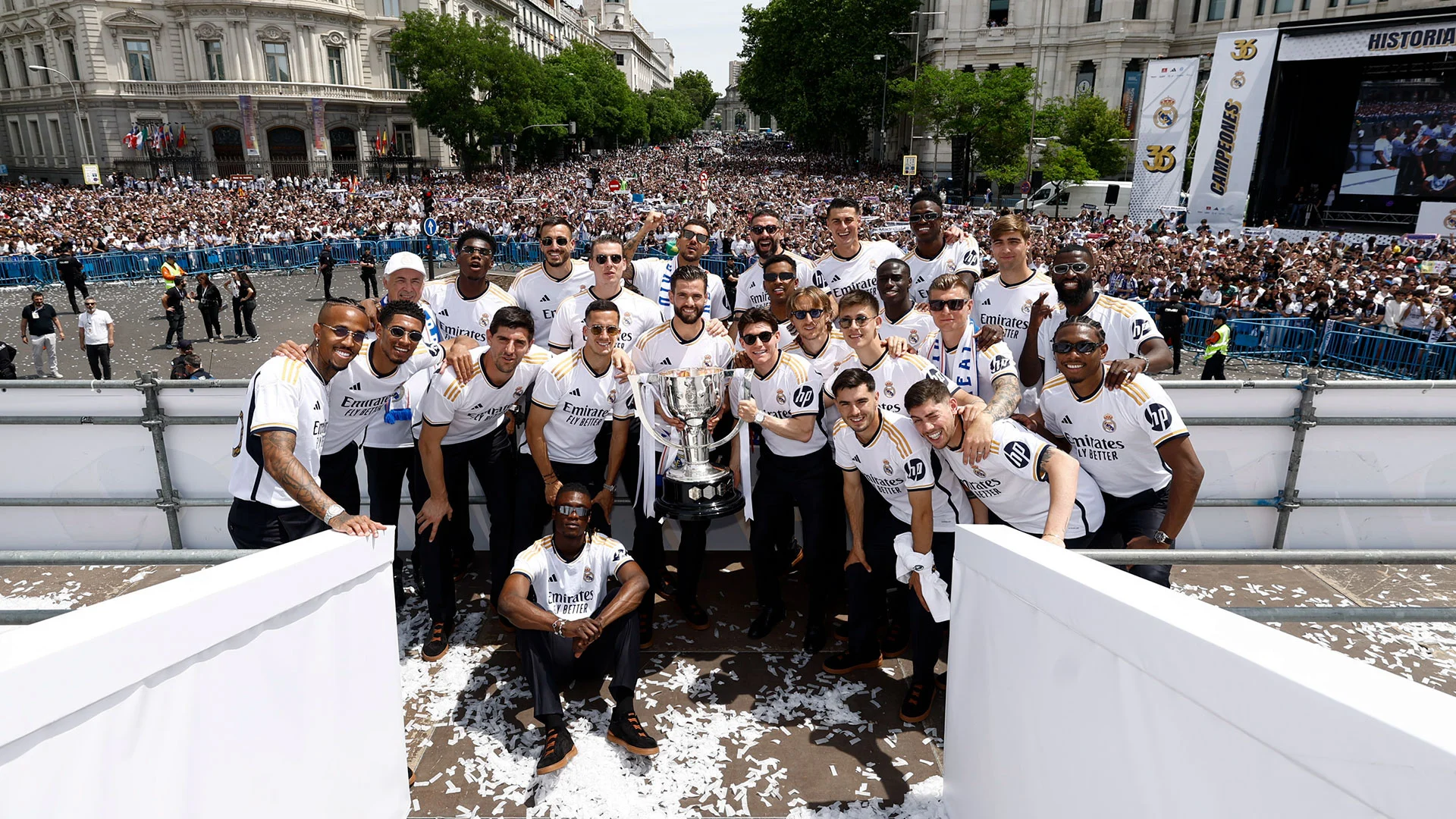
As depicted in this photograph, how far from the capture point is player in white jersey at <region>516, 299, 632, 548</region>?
5316mm

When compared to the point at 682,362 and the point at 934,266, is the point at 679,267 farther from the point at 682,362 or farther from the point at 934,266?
the point at 934,266

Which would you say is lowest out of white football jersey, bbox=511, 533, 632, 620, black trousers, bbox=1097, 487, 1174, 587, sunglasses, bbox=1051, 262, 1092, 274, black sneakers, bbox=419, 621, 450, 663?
black sneakers, bbox=419, 621, 450, 663

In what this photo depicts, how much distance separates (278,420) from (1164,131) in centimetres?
3730

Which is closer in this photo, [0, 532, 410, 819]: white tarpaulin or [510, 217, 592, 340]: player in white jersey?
[0, 532, 410, 819]: white tarpaulin

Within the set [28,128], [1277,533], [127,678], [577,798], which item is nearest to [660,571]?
[577,798]

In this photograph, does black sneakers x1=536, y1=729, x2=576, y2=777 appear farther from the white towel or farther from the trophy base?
the white towel

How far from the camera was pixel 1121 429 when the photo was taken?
15.4 feet

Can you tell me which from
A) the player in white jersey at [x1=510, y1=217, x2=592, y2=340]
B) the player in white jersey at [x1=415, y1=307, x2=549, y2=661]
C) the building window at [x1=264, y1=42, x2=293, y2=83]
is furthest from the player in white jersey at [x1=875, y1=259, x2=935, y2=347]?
the building window at [x1=264, y1=42, x2=293, y2=83]

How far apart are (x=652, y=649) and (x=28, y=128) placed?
88181mm

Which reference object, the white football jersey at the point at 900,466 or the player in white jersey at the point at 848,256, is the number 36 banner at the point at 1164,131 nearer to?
the player in white jersey at the point at 848,256

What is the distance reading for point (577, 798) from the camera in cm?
405

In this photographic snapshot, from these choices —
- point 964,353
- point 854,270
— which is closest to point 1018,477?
point 964,353

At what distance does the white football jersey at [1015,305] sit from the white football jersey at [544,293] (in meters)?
3.26

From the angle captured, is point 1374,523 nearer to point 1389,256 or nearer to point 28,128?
point 1389,256
